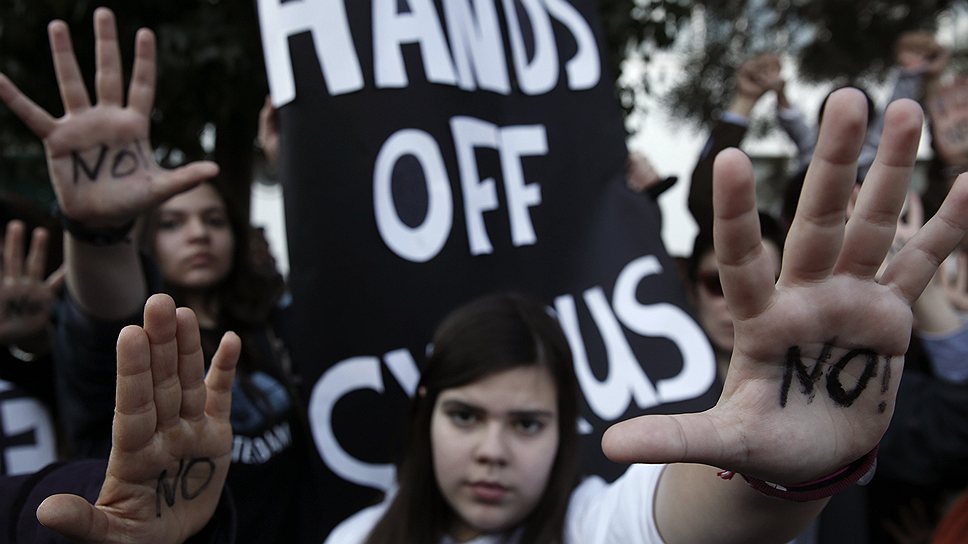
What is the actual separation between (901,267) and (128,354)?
744 millimetres

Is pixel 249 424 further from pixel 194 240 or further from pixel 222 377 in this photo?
pixel 222 377

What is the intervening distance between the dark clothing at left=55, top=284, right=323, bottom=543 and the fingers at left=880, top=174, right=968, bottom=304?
1108 mm

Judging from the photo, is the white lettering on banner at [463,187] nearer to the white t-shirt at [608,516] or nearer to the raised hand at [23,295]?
the white t-shirt at [608,516]

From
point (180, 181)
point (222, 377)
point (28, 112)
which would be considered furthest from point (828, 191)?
point (28, 112)

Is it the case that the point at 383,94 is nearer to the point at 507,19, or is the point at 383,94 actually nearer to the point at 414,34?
the point at 414,34

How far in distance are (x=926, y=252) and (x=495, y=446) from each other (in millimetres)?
726

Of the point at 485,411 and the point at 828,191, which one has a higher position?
the point at 828,191

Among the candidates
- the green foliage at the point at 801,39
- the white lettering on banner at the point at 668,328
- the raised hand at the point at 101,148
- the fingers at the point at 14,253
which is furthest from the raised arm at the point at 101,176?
the green foliage at the point at 801,39

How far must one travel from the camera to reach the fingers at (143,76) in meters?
1.42

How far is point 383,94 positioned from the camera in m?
1.71

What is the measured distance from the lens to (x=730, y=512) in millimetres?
824

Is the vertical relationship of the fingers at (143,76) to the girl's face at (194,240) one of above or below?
above

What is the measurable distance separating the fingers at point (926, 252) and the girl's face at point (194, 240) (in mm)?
1410

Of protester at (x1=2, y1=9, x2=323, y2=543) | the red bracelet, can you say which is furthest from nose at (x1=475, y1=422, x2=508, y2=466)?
the red bracelet
